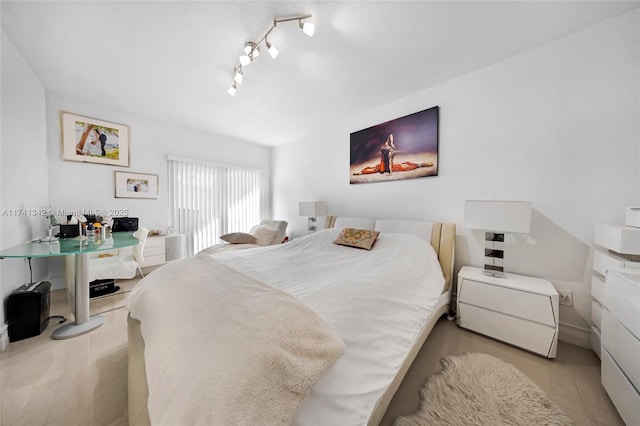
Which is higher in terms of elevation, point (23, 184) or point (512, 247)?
point (23, 184)

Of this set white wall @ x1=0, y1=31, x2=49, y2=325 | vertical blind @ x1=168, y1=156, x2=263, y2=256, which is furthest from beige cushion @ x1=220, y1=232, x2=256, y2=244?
white wall @ x1=0, y1=31, x2=49, y2=325

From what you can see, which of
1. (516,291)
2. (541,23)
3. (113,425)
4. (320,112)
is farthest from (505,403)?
(320,112)

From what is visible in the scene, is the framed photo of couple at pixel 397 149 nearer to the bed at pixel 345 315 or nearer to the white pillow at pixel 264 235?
the bed at pixel 345 315

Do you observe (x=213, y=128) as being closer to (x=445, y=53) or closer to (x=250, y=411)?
(x=445, y=53)

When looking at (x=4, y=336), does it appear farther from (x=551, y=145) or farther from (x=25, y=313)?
(x=551, y=145)

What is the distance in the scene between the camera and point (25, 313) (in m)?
1.82

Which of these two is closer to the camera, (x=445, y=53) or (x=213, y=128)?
(x=445, y=53)

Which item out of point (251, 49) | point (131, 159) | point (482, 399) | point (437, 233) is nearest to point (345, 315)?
point (482, 399)

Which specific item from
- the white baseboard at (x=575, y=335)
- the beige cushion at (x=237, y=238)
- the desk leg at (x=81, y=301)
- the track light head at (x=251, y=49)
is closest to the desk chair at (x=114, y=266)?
the desk leg at (x=81, y=301)

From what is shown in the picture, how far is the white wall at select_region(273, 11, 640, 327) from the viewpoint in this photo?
164cm

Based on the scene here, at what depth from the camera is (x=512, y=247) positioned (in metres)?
2.05

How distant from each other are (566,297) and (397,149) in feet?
7.29

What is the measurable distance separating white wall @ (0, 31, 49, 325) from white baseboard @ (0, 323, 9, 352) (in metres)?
0.08

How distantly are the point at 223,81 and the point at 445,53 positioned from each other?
2400mm
